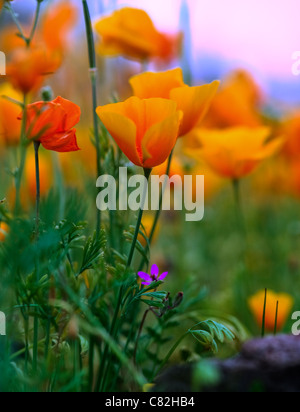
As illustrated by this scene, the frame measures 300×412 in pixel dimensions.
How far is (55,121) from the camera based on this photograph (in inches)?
23.8

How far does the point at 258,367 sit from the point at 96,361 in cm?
59

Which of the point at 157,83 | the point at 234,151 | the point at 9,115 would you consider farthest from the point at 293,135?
the point at 157,83

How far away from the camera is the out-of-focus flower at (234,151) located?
1.02 metres

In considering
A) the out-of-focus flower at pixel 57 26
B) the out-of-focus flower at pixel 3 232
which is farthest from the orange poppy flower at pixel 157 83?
the out-of-focus flower at pixel 57 26

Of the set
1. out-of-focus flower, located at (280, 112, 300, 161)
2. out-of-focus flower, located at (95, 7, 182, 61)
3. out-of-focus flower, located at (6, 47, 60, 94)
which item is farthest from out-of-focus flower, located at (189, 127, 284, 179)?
out-of-focus flower, located at (280, 112, 300, 161)

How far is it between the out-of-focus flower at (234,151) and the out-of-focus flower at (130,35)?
10.2 inches

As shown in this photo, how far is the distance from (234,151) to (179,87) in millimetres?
369

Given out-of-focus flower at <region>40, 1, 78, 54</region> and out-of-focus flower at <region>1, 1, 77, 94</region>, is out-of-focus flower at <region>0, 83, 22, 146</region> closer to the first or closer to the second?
out-of-focus flower at <region>1, 1, 77, 94</region>

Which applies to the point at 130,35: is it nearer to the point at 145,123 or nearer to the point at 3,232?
the point at 145,123

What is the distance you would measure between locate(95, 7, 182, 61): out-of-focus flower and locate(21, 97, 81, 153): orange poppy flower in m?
0.51

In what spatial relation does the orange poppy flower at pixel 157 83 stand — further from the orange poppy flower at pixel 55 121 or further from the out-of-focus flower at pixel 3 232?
the out-of-focus flower at pixel 3 232

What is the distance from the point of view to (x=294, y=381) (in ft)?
1.62
